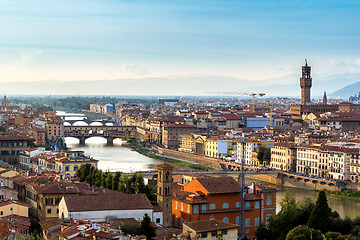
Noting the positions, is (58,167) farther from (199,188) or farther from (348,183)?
(348,183)

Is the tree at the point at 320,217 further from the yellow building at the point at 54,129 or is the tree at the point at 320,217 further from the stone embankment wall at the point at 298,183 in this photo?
the yellow building at the point at 54,129

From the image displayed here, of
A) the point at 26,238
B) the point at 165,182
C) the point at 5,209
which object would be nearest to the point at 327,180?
the point at 165,182

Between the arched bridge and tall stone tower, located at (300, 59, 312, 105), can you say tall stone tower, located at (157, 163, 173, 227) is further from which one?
tall stone tower, located at (300, 59, 312, 105)

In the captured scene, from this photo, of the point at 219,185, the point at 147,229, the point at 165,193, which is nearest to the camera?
the point at 147,229

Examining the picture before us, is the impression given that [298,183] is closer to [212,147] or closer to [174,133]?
[212,147]

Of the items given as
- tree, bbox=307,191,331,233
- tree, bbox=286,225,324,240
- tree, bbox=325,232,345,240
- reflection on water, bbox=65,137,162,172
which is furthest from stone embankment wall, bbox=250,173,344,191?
tree, bbox=286,225,324,240

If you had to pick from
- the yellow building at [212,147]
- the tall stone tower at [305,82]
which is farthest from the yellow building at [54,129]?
the tall stone tower at [305,82]

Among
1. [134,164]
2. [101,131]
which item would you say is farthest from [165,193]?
[101,131]
